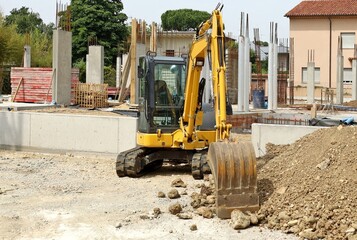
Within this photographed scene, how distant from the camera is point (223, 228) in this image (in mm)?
6727

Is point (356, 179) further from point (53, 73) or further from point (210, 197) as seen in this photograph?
point (53, 73)

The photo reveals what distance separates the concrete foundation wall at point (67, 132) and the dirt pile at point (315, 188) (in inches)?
180

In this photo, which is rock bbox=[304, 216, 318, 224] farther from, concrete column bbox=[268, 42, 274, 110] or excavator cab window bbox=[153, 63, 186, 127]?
concrete column bbox=[268, 42, 274, 110]

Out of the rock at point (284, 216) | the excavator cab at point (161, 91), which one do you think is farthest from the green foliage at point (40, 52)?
the rock at point (284, 216)

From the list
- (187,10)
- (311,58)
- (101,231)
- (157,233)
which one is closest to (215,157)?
(157,233)

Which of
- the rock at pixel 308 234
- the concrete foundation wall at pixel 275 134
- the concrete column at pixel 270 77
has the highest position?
the concrete column at pixel 270 77

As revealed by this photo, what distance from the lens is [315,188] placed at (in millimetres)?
7117

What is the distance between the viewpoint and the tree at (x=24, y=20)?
215 feet

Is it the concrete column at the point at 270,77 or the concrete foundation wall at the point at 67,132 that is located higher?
the concrete column at the point at 270,77

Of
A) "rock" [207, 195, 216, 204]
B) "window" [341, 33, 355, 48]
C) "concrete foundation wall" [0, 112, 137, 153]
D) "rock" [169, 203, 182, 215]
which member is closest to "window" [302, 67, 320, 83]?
"window" [341, 33, 355, 48]

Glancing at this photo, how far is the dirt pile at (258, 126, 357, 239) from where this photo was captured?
6359mm

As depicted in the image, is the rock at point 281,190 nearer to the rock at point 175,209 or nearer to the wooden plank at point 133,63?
the rock at point 175,209

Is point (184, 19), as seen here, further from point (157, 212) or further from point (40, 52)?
point (157, 212)

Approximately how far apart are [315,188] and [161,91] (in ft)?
13.4
